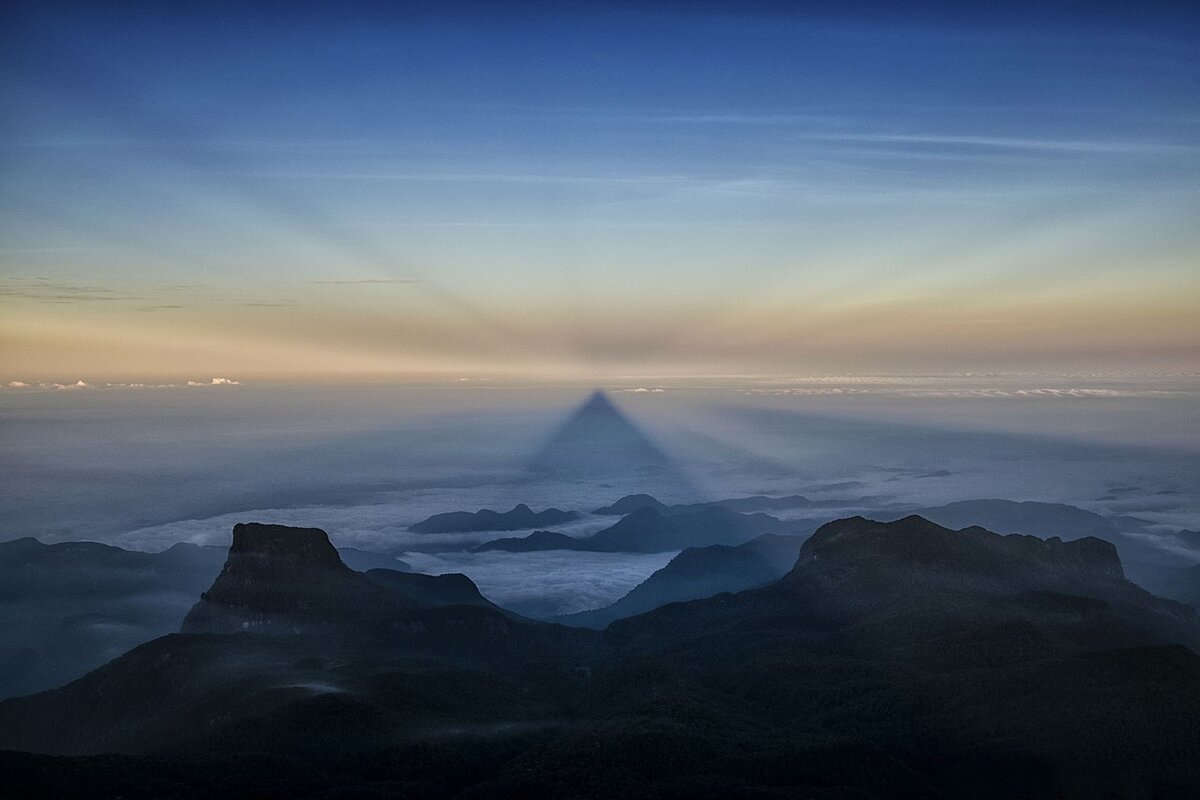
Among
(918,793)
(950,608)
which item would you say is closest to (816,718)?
(918,793)

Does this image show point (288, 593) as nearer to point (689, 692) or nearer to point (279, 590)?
point (279, 590)


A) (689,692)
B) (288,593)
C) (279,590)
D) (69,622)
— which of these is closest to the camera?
(689,692)

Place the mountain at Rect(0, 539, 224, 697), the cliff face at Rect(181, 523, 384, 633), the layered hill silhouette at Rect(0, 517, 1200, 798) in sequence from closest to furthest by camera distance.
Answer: the layered hill silhouette at Rect(0, 517, 1200, 798) < the cliff face at Rect(181, 523, 384, 633) < the mountain at Rect(0, 539, 224, 697)

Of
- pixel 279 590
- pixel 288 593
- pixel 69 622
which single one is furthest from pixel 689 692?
pixel 69 622

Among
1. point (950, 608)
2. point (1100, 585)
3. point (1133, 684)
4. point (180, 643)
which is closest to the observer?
point (1133, 684)

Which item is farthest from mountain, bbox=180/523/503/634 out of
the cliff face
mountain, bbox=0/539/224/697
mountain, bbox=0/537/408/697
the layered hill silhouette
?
mountain, bbox=0/537/408/697

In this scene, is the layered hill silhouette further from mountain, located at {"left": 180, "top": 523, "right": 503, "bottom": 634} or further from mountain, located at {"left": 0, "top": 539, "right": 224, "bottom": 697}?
mountain, located at {"left": 0, "top": 539, "right": 224, "bottom": 697}

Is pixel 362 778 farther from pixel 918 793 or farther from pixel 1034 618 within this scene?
pixel 1034 618

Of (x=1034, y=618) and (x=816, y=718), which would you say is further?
(x=1034, y=618)

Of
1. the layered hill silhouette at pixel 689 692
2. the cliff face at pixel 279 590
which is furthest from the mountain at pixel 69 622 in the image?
the layered hill silhouette at pixel 689 692
